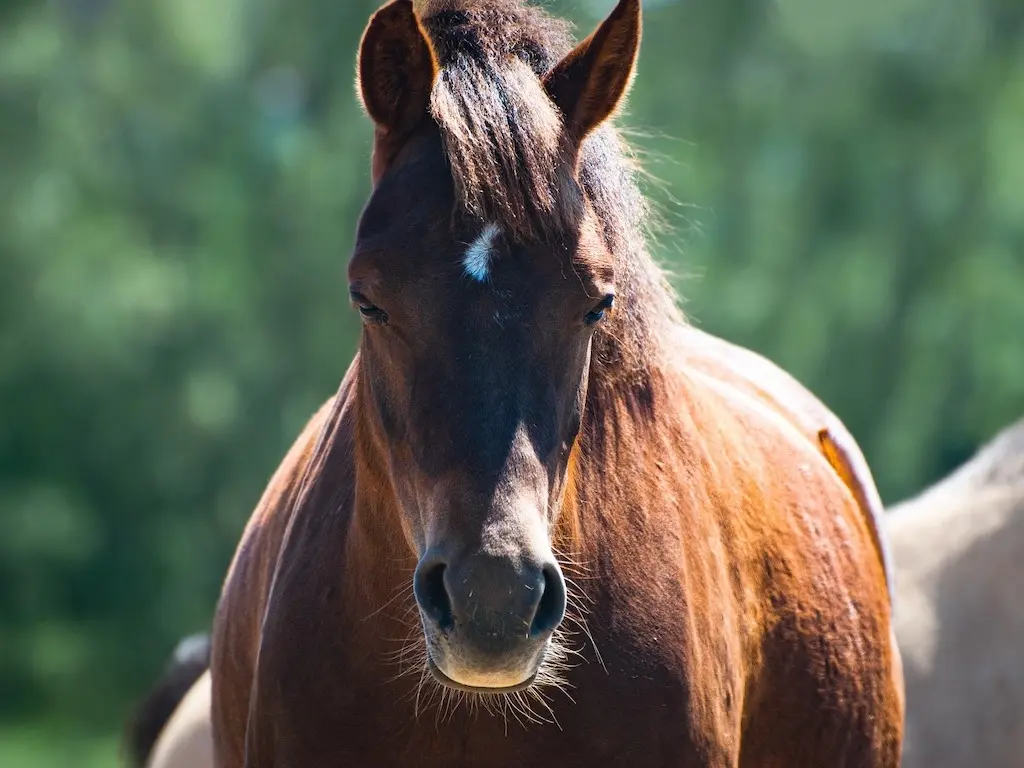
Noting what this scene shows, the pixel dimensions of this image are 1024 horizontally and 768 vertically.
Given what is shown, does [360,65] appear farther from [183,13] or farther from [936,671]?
[183,13]

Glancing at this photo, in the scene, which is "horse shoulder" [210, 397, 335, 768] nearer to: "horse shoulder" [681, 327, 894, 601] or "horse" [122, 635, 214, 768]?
"horse shoulder" [681, 327, 894, 601]

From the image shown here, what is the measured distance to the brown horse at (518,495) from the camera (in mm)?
2508

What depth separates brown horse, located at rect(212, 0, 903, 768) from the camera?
2508mm

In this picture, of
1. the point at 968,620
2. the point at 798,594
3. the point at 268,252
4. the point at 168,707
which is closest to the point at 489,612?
the point at 798,594

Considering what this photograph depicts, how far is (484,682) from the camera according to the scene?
2402 millimetres

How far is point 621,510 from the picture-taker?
2953mm

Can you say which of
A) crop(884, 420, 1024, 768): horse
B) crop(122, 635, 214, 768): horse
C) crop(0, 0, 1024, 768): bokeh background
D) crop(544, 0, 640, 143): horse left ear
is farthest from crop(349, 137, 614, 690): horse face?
crop(0, 0, 1024, 768): bokeh background

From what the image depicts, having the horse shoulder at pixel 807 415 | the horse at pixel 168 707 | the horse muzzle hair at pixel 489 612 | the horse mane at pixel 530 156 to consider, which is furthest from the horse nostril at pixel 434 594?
the horse at pixel 168 707

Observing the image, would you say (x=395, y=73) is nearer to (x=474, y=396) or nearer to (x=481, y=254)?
(x=481, y=254)

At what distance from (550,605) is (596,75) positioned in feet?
3.79

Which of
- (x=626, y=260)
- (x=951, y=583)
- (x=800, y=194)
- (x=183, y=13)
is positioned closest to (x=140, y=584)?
(x=183, y=13)

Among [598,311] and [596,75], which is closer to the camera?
[598,311]

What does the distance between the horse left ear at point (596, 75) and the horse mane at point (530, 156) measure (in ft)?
0.16

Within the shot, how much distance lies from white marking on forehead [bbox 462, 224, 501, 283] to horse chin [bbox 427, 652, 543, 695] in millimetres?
712
